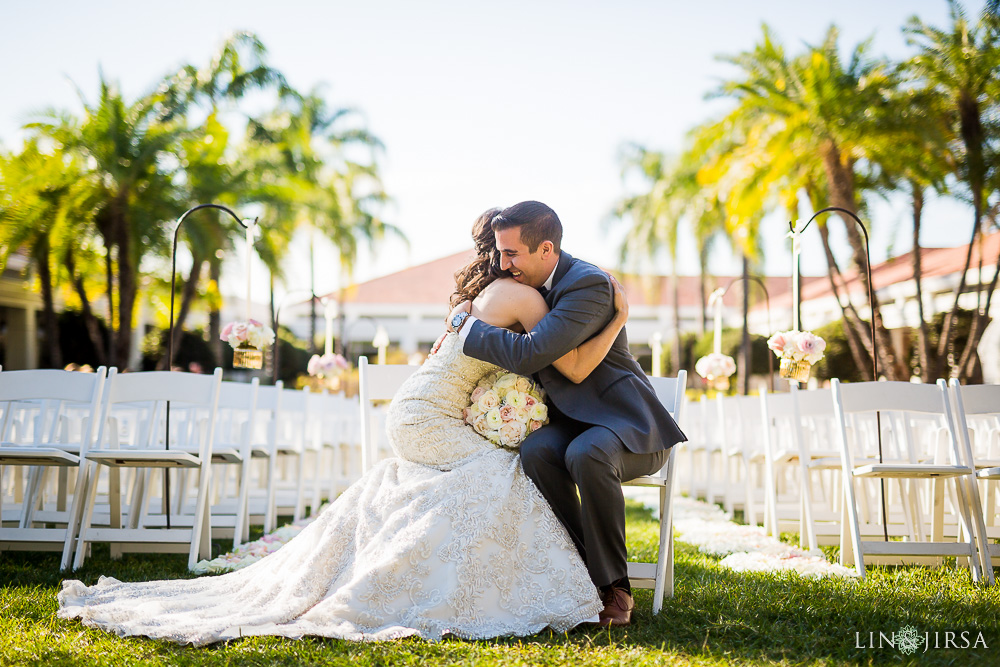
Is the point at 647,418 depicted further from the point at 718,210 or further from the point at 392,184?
the point at 392,184

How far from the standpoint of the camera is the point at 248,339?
7941 millimetres

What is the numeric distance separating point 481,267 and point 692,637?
2.06 metres

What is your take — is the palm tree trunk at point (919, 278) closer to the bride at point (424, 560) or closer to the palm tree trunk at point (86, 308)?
the bride at point (424, 560)

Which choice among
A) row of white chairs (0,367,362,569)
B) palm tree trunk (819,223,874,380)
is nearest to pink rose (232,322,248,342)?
row of white chairs (0,367,362,569)

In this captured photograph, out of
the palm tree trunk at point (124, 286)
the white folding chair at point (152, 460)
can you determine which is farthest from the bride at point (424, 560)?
the palm tree trunk at point (124, 286)

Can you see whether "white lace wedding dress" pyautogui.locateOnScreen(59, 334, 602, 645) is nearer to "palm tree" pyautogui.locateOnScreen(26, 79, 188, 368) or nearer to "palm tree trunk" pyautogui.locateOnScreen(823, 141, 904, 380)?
"palm tree" pyautogui.locateOnScreen(26, 79, 188, 368)

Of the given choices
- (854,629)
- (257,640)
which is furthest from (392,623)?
(854,629)

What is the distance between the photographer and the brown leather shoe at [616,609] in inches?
144

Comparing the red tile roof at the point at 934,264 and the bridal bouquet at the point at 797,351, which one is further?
the red tile roof at the point at 934,264

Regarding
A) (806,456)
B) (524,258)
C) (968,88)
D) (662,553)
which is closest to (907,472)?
(806,456)

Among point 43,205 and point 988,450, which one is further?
point 43,205

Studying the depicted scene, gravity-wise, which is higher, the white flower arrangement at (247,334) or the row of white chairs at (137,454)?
the white flower arrangement at (247,334)

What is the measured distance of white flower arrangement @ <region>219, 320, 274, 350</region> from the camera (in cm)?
789

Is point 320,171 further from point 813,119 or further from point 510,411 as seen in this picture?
point 510,411
